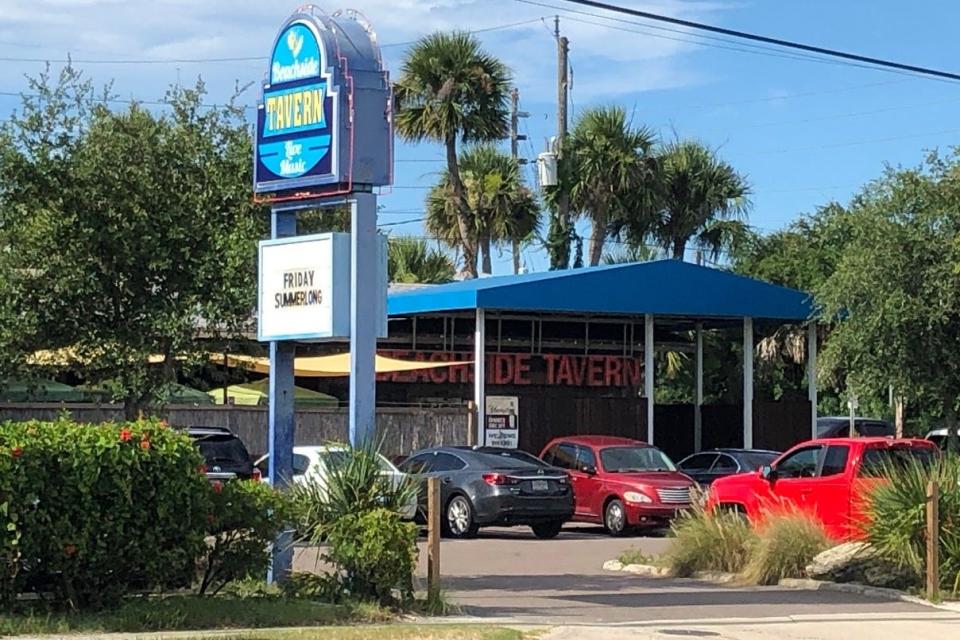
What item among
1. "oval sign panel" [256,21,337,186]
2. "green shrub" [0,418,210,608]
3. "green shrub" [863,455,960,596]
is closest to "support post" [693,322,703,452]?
"green shrub" [863,455,960,596]

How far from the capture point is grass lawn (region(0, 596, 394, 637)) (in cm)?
1204

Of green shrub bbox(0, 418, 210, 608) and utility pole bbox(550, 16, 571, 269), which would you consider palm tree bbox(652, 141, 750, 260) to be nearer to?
utility pole bbox(550, 16, 571, 269)

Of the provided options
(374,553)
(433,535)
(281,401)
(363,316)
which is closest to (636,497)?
(281,401)

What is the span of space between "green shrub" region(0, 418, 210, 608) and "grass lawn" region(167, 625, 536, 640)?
3.69 feet

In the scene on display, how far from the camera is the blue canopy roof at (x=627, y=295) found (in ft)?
105

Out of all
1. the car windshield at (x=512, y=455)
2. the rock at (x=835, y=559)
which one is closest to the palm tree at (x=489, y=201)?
the car windshield at (x=512, y=455)

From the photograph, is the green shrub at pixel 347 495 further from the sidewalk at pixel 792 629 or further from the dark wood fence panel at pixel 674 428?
the dark wood fence panel at pixel 674 428

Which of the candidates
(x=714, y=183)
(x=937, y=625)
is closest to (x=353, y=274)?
(x=937, y=625)

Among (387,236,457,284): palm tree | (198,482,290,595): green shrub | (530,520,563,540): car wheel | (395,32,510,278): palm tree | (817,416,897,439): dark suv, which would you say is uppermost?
(395,32,510,278): palm tree

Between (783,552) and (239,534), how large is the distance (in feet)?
23.1

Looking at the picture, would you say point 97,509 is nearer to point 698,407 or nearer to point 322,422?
point 322,422

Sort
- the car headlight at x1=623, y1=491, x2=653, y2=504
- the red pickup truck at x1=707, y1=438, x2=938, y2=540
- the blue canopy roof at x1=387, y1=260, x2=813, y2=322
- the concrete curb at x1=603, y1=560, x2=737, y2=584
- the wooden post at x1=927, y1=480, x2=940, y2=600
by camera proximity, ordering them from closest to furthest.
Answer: the wooden post at x1=927, y1=480, x2=940, y2=600 → the concrete curb at x1=603, y1=560, x2=737, y2=584 → the red pickup truck at x1=707, y1=438, x2=938, y2=540 → the car headlight at x1=623, y1=491, x2=653, y2=504 → the blue canopy roof at x1=387, y1=260, x2=813, y2=322

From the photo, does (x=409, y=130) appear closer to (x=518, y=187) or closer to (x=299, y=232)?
(x=518, y=187)

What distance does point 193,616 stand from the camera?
12633 mm
